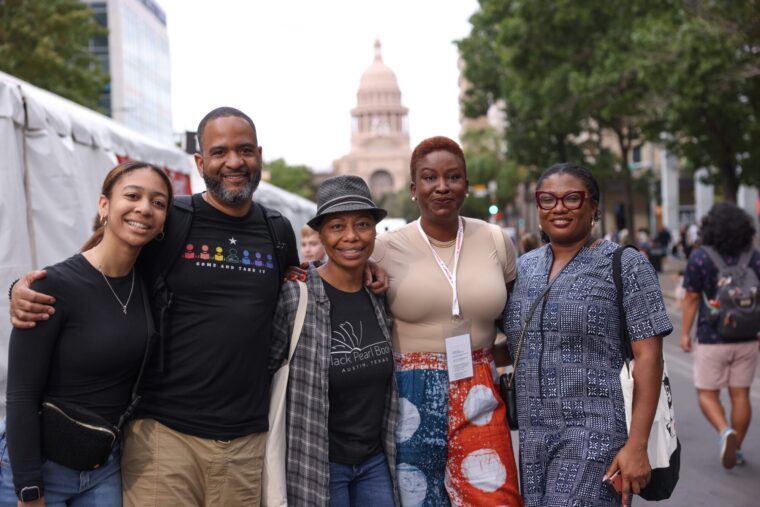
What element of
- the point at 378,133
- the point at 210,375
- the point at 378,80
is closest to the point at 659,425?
the point at 210,375

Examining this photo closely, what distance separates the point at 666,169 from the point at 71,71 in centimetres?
2944

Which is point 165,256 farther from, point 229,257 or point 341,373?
point 341,373

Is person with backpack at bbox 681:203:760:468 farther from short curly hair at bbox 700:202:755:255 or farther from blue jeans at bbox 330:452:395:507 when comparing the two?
blue jeans at bbox 330:452:395:507

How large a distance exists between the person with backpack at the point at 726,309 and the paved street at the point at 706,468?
16 centimetres

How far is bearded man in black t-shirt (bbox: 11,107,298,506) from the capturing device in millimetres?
3061

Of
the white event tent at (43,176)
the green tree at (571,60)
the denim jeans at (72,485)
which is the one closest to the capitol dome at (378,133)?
the green tree at (571,60)

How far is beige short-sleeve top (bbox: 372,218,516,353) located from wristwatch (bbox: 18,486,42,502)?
4.97 feet

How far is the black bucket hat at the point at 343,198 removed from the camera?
3416mm

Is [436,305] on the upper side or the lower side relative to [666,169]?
lower

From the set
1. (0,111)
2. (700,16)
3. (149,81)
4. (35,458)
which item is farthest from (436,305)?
(149,81)

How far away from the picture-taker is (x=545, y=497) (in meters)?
3.31

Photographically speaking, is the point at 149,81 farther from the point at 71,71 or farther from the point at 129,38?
the point at 71,71

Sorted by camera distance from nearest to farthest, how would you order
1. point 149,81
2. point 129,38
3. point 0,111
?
point 0,111 → point 129,38 → point 149,81

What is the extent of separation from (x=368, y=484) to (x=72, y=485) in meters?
1.16
